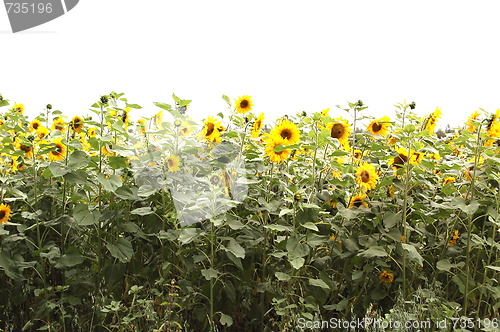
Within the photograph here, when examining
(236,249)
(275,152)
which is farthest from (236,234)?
(275,152)

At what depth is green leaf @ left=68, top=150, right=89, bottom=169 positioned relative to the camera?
8.66ft

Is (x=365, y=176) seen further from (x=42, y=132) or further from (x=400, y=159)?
(x=42, y=132)

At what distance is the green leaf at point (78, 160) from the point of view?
2.64 metres

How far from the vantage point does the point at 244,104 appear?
→ 3551 millimetres

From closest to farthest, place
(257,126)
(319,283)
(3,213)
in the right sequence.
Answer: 1. (319,283)
2. (3,213)
3. (257,126)

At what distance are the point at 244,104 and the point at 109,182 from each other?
1.31 meters

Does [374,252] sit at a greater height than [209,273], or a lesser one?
lesser

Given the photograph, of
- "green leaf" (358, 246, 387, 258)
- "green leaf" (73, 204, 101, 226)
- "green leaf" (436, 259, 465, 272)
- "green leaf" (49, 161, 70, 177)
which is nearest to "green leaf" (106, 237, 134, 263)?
"green leaf" (73, 204, 101, 226)

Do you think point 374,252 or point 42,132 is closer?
point 374,252

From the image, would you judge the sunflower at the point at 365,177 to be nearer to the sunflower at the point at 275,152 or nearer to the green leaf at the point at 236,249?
the sunflower at the point at 275,152

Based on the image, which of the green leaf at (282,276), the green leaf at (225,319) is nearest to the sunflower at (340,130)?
the green leaf at (282,276)

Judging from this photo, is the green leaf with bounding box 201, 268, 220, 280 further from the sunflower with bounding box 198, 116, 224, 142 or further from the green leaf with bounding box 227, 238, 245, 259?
the sunflower with bounding box 198, 116, 224, 142

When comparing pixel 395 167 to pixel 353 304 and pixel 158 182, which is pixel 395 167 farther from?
pixel 158 182

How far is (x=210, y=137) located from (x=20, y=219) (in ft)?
4.53
